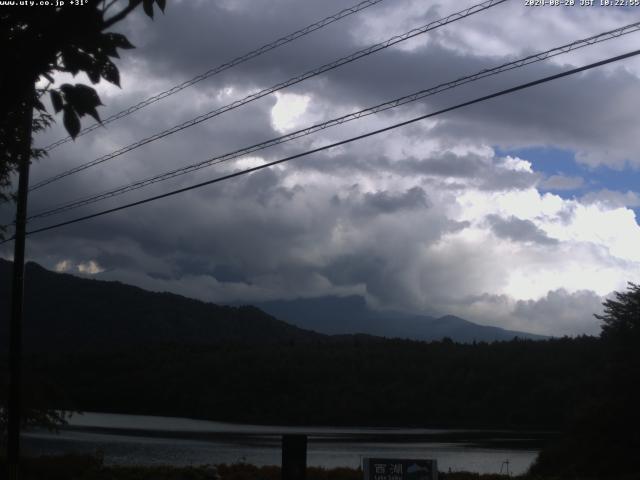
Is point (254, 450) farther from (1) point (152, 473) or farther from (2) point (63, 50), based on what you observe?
(2) point (63, 50)

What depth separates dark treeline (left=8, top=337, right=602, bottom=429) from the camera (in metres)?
95.6

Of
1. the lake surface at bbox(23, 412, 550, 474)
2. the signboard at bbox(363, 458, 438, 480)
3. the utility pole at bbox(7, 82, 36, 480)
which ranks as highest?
the utility pole at bbox(7, 82, 36, 480)

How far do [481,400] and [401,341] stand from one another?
2779 centimetres

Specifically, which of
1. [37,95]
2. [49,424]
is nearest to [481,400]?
[49,424]

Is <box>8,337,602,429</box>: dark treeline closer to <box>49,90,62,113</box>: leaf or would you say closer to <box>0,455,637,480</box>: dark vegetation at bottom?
<box>0,455,637,480</box>: dark vegetation at bottom

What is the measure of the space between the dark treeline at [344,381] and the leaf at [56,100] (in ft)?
279

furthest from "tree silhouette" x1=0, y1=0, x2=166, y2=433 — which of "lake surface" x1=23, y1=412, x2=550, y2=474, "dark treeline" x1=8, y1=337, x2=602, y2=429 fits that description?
"dark treeline" x1=8, y1=337, x2=602, y2=429

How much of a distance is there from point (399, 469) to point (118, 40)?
970 cm

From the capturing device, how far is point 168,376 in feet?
397

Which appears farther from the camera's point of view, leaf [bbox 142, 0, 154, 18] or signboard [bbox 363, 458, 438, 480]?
signboard [bbox 363, 458, 438, 480]

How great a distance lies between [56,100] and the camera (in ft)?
15.2

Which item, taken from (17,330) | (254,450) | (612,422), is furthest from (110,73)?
(254,450)

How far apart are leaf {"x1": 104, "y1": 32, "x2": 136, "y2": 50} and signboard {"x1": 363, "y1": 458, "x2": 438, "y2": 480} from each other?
957 cm

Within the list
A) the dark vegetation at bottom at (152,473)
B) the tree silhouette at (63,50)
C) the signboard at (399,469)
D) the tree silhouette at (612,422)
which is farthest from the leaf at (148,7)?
the tree silhouette at (612,422)
